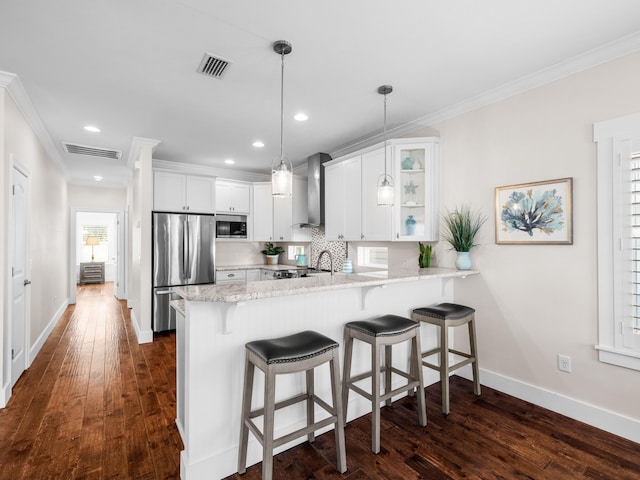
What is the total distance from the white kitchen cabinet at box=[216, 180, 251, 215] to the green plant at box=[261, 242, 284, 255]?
38.3 inches

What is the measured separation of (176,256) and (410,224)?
10.8ft

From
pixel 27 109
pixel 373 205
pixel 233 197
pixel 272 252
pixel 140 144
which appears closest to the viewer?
pixel 27 109

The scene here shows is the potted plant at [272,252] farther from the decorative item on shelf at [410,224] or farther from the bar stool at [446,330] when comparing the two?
the bar stool at [446,330]

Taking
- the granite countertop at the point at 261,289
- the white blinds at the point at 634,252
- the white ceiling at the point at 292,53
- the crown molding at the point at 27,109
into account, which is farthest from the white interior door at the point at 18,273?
the white blinds at the point at 634,252

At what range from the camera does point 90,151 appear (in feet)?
15.5

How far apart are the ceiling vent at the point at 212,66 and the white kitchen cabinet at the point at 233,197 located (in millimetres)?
3086

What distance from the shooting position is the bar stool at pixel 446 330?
2520 millimetres

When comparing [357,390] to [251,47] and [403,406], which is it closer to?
[403,406]

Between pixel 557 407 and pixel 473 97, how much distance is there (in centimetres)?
274

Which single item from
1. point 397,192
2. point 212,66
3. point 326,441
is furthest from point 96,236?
point 326,441

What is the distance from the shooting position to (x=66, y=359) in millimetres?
3662

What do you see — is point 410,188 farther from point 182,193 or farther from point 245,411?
point 182,193

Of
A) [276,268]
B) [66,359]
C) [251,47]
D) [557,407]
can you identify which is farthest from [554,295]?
[66,359]

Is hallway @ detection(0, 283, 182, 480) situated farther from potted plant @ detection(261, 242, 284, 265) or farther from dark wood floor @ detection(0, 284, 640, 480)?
potted plant @ detection(261, 242, 284, 265)
